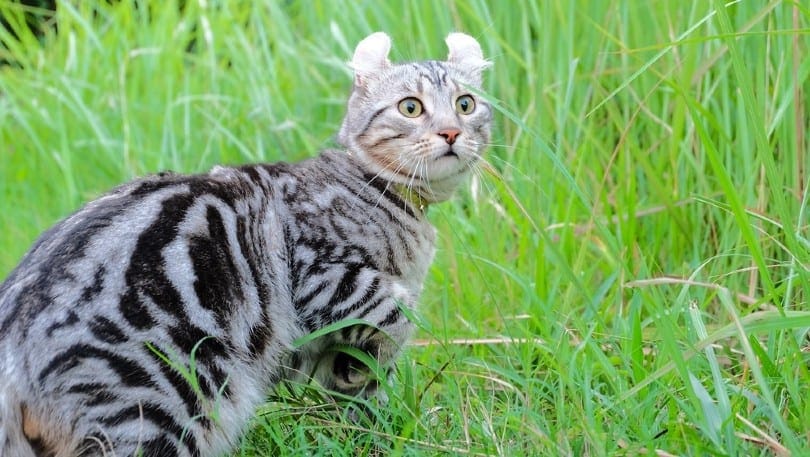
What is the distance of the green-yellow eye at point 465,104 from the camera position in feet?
11.6

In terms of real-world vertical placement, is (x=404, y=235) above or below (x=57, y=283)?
below

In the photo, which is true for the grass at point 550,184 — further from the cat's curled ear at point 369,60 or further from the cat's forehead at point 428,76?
the cat's curled ear at point 369,60

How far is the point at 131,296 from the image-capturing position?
2662mm

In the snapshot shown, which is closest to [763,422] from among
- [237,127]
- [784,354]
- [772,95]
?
[784,354]

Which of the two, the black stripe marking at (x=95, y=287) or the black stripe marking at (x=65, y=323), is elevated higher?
the black stripe marking at (x=95, y=287)

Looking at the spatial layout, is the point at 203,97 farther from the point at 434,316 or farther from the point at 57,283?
the point at 57,283

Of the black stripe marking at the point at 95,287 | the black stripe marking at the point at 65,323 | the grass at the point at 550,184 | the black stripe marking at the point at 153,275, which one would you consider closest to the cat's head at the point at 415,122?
the grass at the point at 550,184

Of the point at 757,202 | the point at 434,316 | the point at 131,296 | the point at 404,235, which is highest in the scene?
the point at 131,296

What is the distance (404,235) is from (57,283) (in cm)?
115

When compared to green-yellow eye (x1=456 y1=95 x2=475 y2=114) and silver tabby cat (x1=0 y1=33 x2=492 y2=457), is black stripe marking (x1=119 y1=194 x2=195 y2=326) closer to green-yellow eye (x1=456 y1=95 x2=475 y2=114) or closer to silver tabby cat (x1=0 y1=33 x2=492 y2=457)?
silver tabby cat (x1=0 y1=33 x2=492 y2=457)

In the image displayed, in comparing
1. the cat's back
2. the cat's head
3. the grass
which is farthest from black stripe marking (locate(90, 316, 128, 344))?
the cat's head

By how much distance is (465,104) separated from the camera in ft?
11.7

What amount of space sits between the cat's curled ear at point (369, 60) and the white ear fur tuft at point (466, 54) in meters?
0.28

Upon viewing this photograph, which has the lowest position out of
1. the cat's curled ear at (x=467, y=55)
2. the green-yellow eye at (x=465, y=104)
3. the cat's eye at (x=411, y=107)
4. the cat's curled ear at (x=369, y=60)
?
the green-yellow eye at (x=465, y=104)
